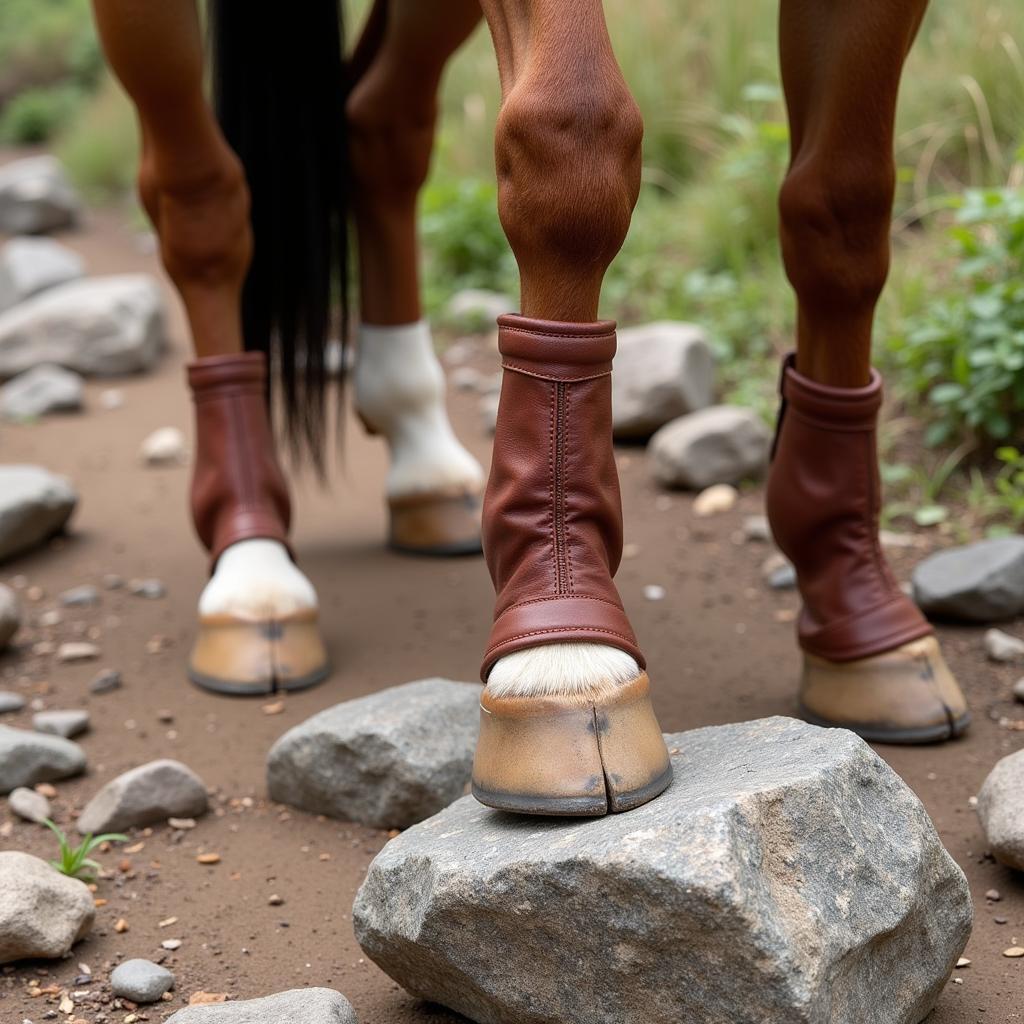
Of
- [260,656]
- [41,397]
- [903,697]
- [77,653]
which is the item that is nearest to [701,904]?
[903,697]

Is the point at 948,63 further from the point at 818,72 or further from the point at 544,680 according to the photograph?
the point at 544,680

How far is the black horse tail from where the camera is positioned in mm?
2547

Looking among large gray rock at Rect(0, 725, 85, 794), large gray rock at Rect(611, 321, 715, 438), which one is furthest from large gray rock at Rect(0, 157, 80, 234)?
large gray rock at Rect(0, 725, 85, 794)

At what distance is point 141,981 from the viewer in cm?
144

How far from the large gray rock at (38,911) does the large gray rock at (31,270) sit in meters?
4.69

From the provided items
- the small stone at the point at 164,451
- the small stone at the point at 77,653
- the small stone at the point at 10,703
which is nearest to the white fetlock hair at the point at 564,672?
the small stone at the point at 10,703

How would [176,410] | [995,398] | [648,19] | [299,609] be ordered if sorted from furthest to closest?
[648,19]
[176,410]
[995,398]
[299,609]

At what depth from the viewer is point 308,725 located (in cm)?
184

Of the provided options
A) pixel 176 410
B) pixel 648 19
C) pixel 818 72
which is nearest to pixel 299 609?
pixel 818 72

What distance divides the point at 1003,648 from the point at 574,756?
1.18 meters

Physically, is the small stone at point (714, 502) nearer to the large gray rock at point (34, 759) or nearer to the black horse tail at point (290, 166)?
the black horse tail at point (290, 166)

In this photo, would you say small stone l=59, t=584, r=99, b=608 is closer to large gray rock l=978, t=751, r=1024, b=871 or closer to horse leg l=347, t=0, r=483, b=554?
horse leg l=347, t=0, r=483, b=554

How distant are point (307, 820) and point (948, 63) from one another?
12.7ft

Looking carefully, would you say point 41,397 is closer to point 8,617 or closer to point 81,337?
point 81,337
